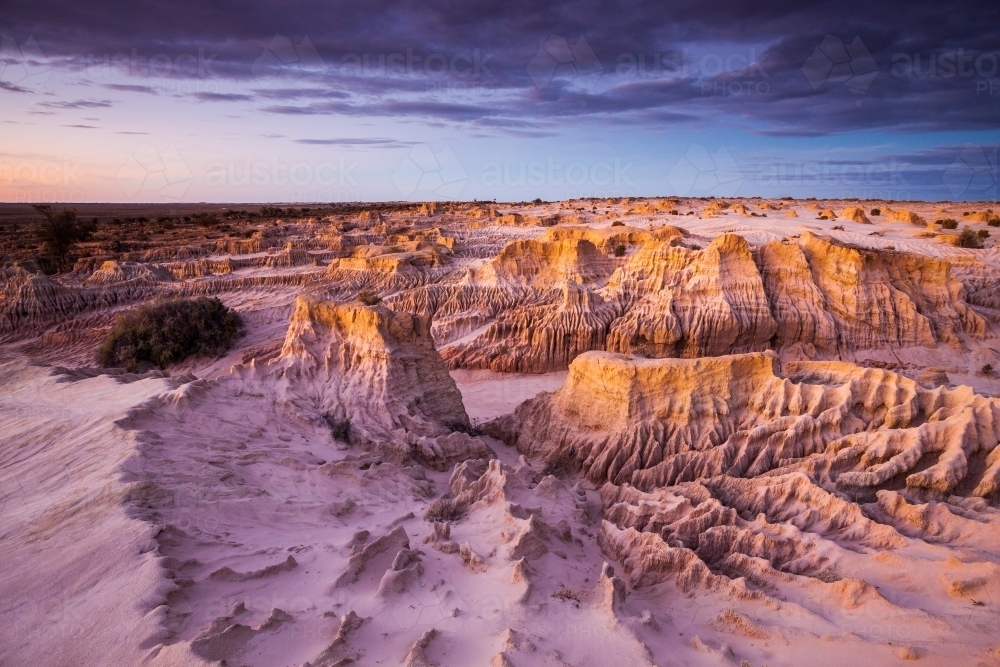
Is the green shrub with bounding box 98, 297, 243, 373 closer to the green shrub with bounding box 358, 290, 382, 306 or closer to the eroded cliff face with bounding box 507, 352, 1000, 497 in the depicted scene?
the green shrub with bounding box 358, 290, 382, 306

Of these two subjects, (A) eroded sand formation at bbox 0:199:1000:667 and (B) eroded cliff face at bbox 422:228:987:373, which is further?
(B) eroded cliff face at bbox 422:228:987:373

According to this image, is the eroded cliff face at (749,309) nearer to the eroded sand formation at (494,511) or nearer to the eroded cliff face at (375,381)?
the eroded sand formation at (494,511)

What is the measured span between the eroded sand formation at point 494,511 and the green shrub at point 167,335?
32.4 feet

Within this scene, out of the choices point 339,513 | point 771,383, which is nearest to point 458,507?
point 339,513

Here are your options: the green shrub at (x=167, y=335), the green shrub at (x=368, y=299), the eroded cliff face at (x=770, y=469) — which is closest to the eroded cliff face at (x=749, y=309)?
the green shrub at (x=368, y=299)

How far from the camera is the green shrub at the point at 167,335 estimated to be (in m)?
18.8

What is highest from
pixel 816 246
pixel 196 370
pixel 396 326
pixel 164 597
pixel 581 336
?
pixel 816 246

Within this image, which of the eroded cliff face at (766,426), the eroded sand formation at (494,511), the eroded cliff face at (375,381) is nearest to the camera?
the eroded sand formation at (494,511)

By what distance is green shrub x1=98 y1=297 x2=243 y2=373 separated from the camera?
1884 cm

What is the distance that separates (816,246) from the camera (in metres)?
16.9

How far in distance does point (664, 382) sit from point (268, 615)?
714 cm

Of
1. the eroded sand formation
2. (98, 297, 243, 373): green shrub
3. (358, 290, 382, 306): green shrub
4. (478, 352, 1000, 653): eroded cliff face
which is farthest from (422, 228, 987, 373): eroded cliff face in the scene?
(98, 297, 243, 373): green shrub

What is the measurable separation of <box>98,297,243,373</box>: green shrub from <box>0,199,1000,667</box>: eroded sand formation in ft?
32.4

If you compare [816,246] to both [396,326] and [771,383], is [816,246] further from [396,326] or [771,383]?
[396,326]
